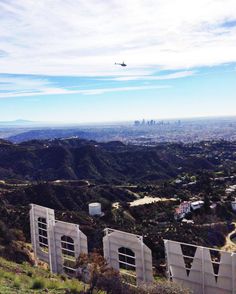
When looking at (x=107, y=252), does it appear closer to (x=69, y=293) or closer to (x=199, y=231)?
(x=69, y=293)

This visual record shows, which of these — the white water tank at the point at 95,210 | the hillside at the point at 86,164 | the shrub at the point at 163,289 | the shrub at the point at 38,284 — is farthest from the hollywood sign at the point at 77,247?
the hillside at the point at 86,164

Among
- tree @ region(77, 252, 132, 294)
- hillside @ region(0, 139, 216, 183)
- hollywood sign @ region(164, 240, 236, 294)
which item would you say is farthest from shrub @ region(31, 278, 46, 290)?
hillside @ region(0, 139, 216, 183)

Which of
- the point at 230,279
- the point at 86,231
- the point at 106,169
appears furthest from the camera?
the point at 106,169

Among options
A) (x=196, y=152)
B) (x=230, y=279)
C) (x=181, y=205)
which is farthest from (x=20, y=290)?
(x=196, y=152)

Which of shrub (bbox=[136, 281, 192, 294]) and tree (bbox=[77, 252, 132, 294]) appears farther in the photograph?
tree (bbox=[77, 252, 132, 294])

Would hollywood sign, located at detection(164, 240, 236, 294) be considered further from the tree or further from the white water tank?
the white water tank

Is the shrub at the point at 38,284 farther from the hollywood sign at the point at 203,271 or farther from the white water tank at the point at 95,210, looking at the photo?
the white water tank at the point at 95,210
